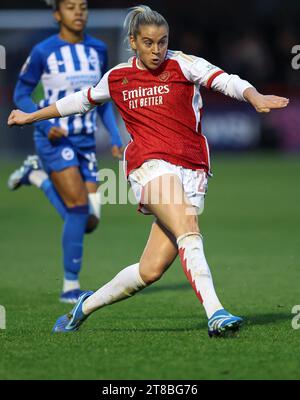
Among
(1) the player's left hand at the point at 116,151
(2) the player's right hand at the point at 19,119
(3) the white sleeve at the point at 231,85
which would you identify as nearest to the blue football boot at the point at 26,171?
(1) the player's left hand at the point at 116,151

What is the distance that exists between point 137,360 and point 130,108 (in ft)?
5.62

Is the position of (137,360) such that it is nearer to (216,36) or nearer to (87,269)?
(87,269)

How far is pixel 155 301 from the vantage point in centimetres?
884

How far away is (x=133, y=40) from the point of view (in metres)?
6.69

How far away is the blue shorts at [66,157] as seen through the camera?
912cm

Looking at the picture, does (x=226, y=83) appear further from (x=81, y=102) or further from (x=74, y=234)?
(x=74, y=234)

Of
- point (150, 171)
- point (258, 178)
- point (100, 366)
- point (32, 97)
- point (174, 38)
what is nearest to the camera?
point (100, 366)

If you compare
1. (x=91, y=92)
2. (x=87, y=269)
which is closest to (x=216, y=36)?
(x=87, y=269)

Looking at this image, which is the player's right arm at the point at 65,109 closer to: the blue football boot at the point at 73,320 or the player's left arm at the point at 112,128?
the blue football boot at the point at 73,320

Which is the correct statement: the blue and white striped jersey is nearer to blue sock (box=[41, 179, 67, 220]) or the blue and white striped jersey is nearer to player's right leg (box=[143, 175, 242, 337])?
blue sock (box=[41, 179, 67, 220])

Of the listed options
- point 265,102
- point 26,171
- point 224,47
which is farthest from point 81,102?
point 224,47

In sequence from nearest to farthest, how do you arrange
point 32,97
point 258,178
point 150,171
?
1. point 150,171
2. point 32,97
3. point 258,178

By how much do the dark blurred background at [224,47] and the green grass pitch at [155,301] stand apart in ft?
15.4

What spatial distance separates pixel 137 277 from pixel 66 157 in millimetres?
2573
